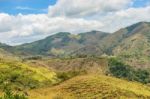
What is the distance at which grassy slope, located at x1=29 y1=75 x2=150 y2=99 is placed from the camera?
15205 cm

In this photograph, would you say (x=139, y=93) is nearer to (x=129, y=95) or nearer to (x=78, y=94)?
(x=129, y=95)

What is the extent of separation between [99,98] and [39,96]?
2759cm

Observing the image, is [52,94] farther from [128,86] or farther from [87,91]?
[128,86]

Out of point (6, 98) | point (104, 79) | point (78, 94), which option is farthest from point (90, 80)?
point (6, 98)

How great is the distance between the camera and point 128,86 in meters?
174

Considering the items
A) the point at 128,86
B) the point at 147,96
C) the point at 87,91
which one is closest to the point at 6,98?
the point at 87,91

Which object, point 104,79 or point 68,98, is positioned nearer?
point 68,98

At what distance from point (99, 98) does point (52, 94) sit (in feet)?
80.3

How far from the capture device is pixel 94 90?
523 feet

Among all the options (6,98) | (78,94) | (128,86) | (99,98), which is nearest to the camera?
(6,98)

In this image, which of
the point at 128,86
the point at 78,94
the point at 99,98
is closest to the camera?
the point at 99,98

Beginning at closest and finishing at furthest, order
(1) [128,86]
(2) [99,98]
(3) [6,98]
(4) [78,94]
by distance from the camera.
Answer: (3) [6,98] < (2) [99,98] < (4) [78,94] < (1) [128,86]

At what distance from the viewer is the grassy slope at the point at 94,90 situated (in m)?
152

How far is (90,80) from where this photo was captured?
177375mm
